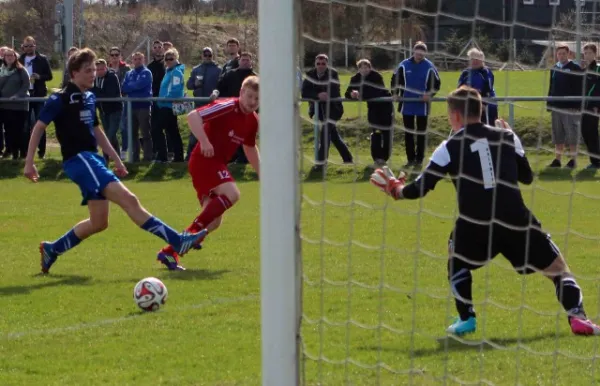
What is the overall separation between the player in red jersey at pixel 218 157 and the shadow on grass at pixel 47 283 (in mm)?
751

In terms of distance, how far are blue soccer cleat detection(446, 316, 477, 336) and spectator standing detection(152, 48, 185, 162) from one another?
11860mm

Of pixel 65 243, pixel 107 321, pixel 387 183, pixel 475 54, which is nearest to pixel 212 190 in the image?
A: pixel 65 243

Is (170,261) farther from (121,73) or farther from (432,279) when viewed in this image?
(121,73)

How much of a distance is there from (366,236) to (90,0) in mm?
29713

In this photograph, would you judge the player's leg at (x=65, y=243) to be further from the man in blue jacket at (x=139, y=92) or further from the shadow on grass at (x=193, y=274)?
the man in blue jacket at (x=139, y=92)

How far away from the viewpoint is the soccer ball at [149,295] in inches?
302

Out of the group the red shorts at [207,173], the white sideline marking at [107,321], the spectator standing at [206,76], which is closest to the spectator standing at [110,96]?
the spectator standing at [206,76]

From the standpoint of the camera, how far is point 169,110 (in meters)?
18.3

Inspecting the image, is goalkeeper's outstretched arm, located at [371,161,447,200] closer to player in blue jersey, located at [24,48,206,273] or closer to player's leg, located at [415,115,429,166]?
player's leg, located at [415,115,429,166]

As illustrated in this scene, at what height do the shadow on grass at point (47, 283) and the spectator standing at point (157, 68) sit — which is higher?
the spectator standing at point (157, 68)

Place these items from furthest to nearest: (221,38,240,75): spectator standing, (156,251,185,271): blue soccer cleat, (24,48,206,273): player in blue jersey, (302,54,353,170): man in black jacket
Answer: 1. (221,38,240,75): spectator standing
2. (156,251,185,271): blue soccer cleat
3. (24,48,206,273): player in blue jersey
4. (302,54,353,170): man in black jacket

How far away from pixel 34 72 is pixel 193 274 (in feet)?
35.9

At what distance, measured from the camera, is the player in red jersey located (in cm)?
948

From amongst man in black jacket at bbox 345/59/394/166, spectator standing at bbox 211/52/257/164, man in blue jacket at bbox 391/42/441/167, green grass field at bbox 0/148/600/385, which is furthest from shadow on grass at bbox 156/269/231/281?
spectator standing at bbox 211/52/257/164
